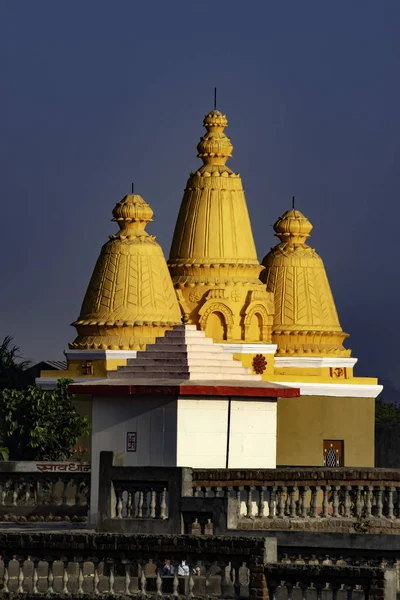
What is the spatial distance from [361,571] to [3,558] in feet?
12.3

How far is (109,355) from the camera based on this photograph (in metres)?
62.1

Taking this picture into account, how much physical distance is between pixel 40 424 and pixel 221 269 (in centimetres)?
840

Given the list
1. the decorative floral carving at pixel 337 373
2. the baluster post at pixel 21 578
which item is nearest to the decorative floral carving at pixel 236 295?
the decorative floral carving at pixel 337 373

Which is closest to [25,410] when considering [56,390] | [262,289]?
[56,390]

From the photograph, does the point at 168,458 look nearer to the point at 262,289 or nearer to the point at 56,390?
the point at 56,390

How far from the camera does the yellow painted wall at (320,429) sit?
2522 inches

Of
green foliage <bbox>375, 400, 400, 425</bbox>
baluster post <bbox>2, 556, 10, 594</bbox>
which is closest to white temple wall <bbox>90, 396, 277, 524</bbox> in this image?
baluster post <bbox>2, 556, 10, 594</bbox>

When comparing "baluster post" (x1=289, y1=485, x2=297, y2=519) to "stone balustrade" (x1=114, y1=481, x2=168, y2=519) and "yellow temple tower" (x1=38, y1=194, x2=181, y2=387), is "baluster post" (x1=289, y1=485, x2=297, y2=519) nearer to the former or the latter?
"stone balustrade" (x1=114, y1=481, x2=168, y2=519)

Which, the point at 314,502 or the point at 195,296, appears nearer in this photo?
the point at 314,502

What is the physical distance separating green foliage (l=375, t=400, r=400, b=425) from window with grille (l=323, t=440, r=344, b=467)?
2582 centimetres

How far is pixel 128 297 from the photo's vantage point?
62219mm

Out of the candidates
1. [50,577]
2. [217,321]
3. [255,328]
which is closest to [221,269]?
[217,321]

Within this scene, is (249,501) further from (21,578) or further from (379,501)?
(21,578)

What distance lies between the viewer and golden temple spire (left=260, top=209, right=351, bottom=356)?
6688cm
